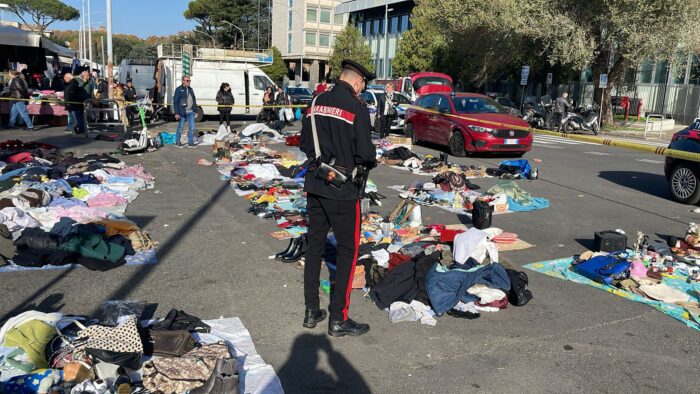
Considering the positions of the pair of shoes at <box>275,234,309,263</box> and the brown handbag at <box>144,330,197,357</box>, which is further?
the pair of shoes at <box>275,234,309,263</box>

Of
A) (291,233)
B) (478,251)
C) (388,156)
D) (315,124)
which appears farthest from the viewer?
(388,156)

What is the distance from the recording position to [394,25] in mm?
A: 60344

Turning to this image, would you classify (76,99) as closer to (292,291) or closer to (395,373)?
(292,291)

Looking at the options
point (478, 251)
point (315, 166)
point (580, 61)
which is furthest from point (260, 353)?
point (580, 61)

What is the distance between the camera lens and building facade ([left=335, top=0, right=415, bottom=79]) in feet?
191

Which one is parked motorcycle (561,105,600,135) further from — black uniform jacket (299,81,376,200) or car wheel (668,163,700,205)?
black uniform jacket (299,81,376,200)

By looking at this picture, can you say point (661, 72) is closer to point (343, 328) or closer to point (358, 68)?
point (358, 68)

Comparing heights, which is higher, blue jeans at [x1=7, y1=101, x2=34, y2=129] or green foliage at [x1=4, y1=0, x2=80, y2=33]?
green foliage at [x1=4, y1=0, x2=80, y2=33]

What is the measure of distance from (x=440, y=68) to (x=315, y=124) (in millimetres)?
42259

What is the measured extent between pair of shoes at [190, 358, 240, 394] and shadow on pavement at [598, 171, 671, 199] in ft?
32.8

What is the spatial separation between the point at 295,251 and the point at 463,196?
445 centimetres

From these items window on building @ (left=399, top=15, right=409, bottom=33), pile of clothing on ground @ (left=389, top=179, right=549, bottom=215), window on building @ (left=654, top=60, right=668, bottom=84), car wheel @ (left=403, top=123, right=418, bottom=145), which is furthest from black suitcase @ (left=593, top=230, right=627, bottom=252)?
window on building @ (left=399, top=15, right=409, bottom=33)

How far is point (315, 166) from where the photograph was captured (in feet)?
15.2

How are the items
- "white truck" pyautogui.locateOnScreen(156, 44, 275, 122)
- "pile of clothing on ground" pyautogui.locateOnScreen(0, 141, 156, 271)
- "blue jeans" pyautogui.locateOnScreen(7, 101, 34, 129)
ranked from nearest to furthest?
"pile of clothing on ground" pyautogui.locateOnScreen(0, 141, 156, 271) → "blue jeans" pyautogui.locateOnScreen(7, 101, 34, 129) → "white truck" pyautogui.locateOnScreen(156, 44, 275, 122)
